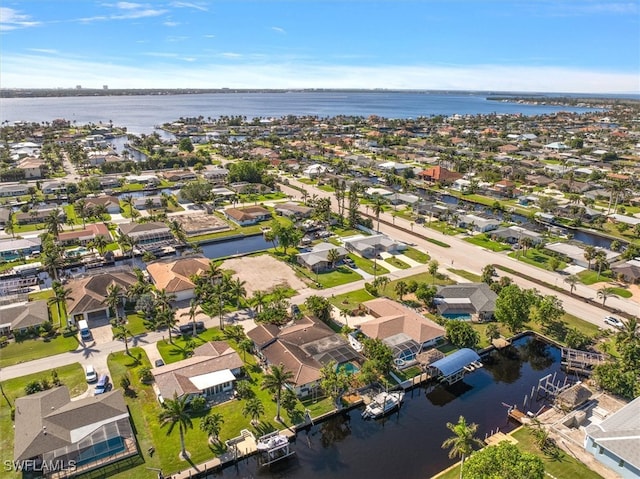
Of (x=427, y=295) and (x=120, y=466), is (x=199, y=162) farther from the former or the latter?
(x=120, y=466)

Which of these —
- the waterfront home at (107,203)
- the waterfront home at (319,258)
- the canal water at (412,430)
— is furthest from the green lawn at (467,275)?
the waterfront home at (107,203)

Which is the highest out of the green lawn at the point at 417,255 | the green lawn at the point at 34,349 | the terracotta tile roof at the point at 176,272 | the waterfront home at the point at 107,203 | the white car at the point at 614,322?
the waterfront home at the point at 107,203

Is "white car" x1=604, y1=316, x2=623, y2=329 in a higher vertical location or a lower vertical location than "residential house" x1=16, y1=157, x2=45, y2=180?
lower

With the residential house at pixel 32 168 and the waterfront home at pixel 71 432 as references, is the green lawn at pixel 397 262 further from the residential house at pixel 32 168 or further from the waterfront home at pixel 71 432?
the residential house at pixel 32 168

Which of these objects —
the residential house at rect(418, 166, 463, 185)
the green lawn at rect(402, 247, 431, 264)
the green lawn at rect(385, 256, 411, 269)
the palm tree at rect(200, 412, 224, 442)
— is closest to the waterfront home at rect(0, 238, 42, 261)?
the palm tree at rect(200, 412, 224, 442)

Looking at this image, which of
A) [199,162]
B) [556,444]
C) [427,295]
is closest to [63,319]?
[427,295]

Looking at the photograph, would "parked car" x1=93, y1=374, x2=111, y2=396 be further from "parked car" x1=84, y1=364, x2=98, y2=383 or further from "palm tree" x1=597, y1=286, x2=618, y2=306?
"palm tree" x1=597, y1=286, x2=618, y2=306

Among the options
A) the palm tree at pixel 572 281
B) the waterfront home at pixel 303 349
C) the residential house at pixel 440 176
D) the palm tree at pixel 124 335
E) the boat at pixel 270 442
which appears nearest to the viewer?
the boat at pixel 270 442
